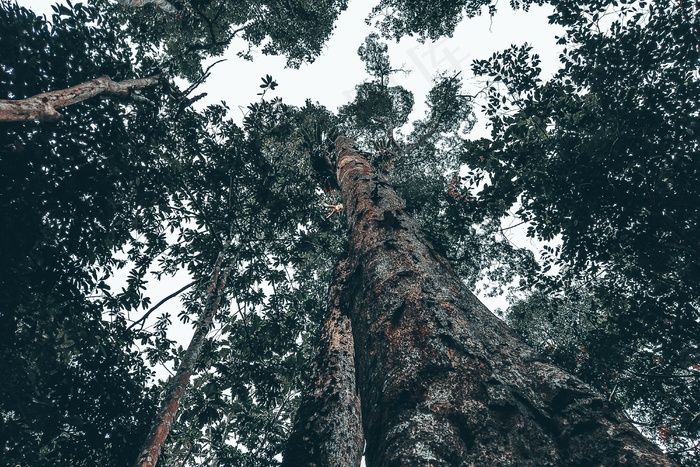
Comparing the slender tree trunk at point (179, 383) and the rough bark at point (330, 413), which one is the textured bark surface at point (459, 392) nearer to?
the rough bark at point (330, 413)

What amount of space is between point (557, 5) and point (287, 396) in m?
12.4

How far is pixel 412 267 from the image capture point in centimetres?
234

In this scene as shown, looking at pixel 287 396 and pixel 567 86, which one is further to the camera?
pixel 287 396

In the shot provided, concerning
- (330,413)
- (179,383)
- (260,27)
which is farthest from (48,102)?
(260,27)

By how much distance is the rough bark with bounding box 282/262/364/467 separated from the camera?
2.19m

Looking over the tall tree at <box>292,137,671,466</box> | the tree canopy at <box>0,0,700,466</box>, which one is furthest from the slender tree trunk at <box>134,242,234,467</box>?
the tall tree at <box>292,137,671,466</box>

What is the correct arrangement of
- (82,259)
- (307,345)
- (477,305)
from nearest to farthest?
1. (477,305)
2. (82,259)
3. (307,345)

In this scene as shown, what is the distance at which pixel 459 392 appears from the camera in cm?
144

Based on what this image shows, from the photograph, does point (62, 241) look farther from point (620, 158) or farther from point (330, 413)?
point (620, 158)


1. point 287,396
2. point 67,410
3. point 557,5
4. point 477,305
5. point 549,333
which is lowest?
point 67,410

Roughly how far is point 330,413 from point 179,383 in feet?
11.0

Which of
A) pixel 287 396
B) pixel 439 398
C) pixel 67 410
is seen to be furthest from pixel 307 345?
pixel 439 398

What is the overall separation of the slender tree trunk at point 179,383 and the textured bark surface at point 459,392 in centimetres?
344

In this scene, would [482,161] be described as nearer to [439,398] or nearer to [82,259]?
[439,398]
